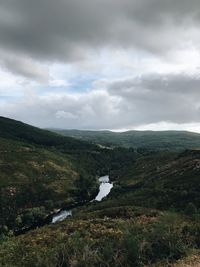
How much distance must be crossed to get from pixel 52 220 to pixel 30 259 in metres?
145

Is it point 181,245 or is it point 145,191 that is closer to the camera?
point 181,245

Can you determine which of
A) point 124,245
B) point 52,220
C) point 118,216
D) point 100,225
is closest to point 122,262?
→ point 124,245

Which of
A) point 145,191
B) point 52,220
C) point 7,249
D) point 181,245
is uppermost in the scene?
point 181,245

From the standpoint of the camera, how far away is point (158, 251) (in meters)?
41.0

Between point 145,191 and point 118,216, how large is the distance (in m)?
60.7

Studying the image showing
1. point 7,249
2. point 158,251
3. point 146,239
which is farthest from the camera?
point 7,249

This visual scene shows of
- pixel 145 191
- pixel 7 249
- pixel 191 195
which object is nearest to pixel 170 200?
pixel 191 195

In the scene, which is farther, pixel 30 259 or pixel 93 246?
pixel 93 246

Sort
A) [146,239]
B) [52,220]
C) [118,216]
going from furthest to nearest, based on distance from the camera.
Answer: [52,220] → [118,216] → [146,239]

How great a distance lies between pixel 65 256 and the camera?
41469 mm

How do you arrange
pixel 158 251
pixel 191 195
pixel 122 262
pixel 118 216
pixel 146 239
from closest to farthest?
1. pixel 122 262
2. pixel 158 251
3. pixel 146 239
4. pixel 118 216
5. pixel 191 195

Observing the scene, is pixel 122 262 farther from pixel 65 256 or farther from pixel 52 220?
pixel 52 220

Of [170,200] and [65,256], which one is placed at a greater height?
[65,256]

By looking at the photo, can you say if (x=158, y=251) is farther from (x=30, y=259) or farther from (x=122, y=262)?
(x=30, y=259)
